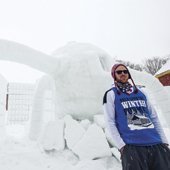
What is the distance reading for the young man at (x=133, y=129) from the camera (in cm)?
194

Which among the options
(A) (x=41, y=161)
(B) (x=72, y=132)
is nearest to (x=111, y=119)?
(A) (x=41, y=161)

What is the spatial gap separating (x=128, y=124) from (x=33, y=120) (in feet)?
12.3

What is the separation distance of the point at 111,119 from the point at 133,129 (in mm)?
190

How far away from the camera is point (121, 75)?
218cm

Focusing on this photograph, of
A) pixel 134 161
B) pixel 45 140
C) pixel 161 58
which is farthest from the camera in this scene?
pixel 161 58

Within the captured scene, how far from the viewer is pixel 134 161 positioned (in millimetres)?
1901

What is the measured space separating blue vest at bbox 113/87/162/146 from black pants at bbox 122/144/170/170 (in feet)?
0.15

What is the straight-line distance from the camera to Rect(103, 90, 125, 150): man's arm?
197cm

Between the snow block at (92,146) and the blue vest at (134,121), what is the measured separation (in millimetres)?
2033

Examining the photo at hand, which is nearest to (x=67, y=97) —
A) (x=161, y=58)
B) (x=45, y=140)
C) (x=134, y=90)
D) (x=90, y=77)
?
(x=90, y=77)

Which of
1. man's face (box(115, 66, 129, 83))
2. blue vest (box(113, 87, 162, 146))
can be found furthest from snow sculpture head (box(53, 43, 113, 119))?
blue vest (box(113, 87, 162, 146))

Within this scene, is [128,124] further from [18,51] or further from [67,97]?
[67,97]

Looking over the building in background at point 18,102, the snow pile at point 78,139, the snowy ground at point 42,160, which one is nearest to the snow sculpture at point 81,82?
the snow pile at point 78,139

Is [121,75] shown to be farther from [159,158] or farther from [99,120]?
[99,120]
